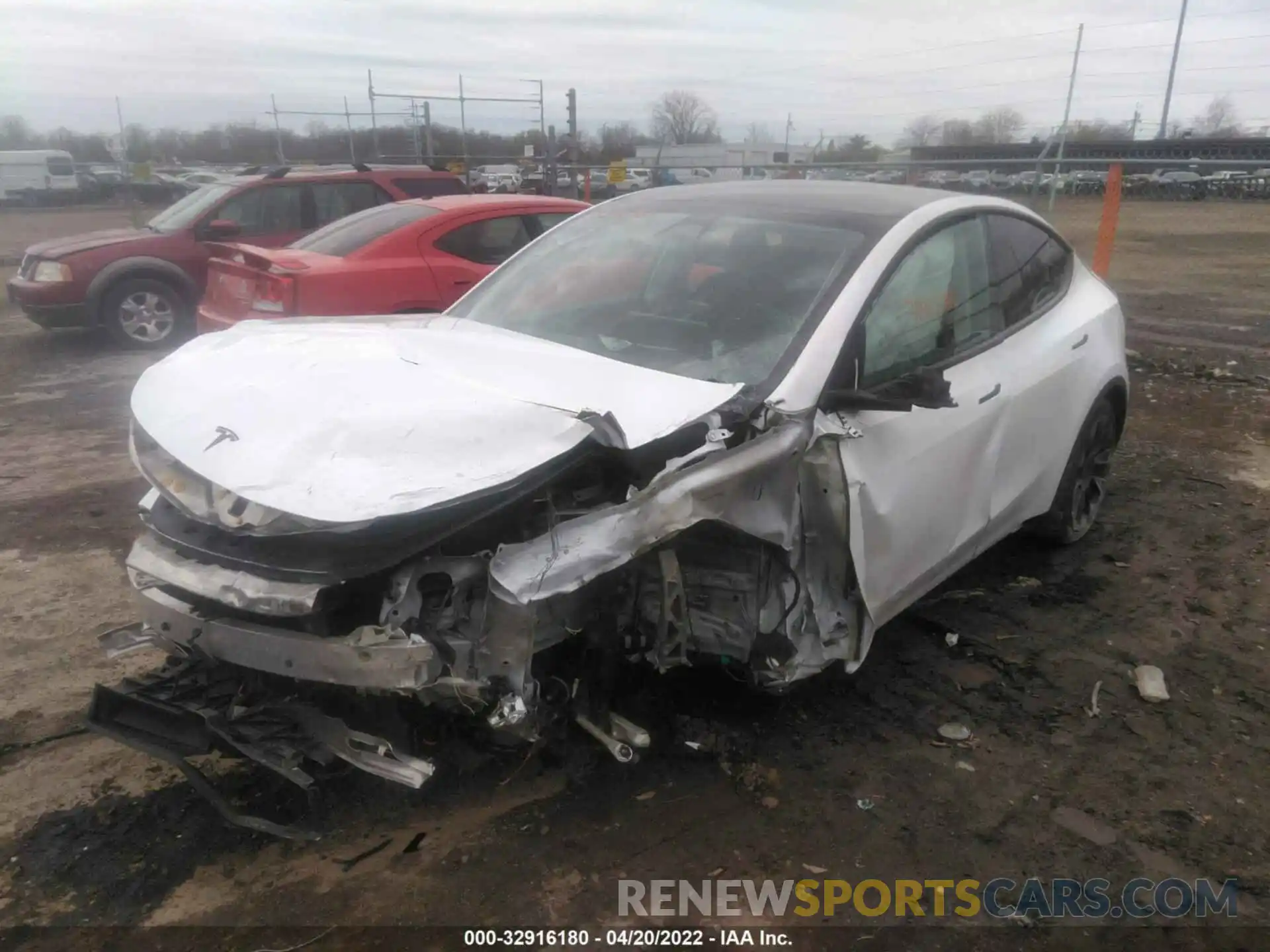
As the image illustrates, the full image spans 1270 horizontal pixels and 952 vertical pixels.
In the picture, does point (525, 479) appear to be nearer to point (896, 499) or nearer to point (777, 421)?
point (777, 421)

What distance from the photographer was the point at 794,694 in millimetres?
3545

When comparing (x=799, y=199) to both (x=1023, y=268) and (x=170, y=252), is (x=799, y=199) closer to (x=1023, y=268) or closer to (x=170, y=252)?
(x=1023, y=268)

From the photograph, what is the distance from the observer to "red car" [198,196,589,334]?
6453 mm

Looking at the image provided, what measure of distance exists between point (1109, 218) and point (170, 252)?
927 centimetres

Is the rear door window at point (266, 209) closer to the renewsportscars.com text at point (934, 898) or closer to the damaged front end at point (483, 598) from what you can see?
the damaged front end at point (483, 598)

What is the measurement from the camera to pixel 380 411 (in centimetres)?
264

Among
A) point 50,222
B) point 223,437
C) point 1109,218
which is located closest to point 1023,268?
point 223,437

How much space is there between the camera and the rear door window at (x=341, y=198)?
31.9 ft

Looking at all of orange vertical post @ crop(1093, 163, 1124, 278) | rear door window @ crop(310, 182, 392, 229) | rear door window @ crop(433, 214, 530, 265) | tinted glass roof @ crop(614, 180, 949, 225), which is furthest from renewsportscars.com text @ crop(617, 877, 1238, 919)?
rear door window @ crop(310, 182, 392, 229)

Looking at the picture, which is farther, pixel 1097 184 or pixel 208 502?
pixel 1097 184

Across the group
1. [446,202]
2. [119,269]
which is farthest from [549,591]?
[119,269]

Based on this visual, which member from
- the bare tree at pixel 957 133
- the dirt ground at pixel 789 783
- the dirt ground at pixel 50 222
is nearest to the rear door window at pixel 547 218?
the dirt ground at pixel 789 783

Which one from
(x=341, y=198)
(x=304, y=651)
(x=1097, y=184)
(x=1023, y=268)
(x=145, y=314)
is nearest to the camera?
(x=304, y=651)

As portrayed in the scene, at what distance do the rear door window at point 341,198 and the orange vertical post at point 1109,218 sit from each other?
7096 millimetres
